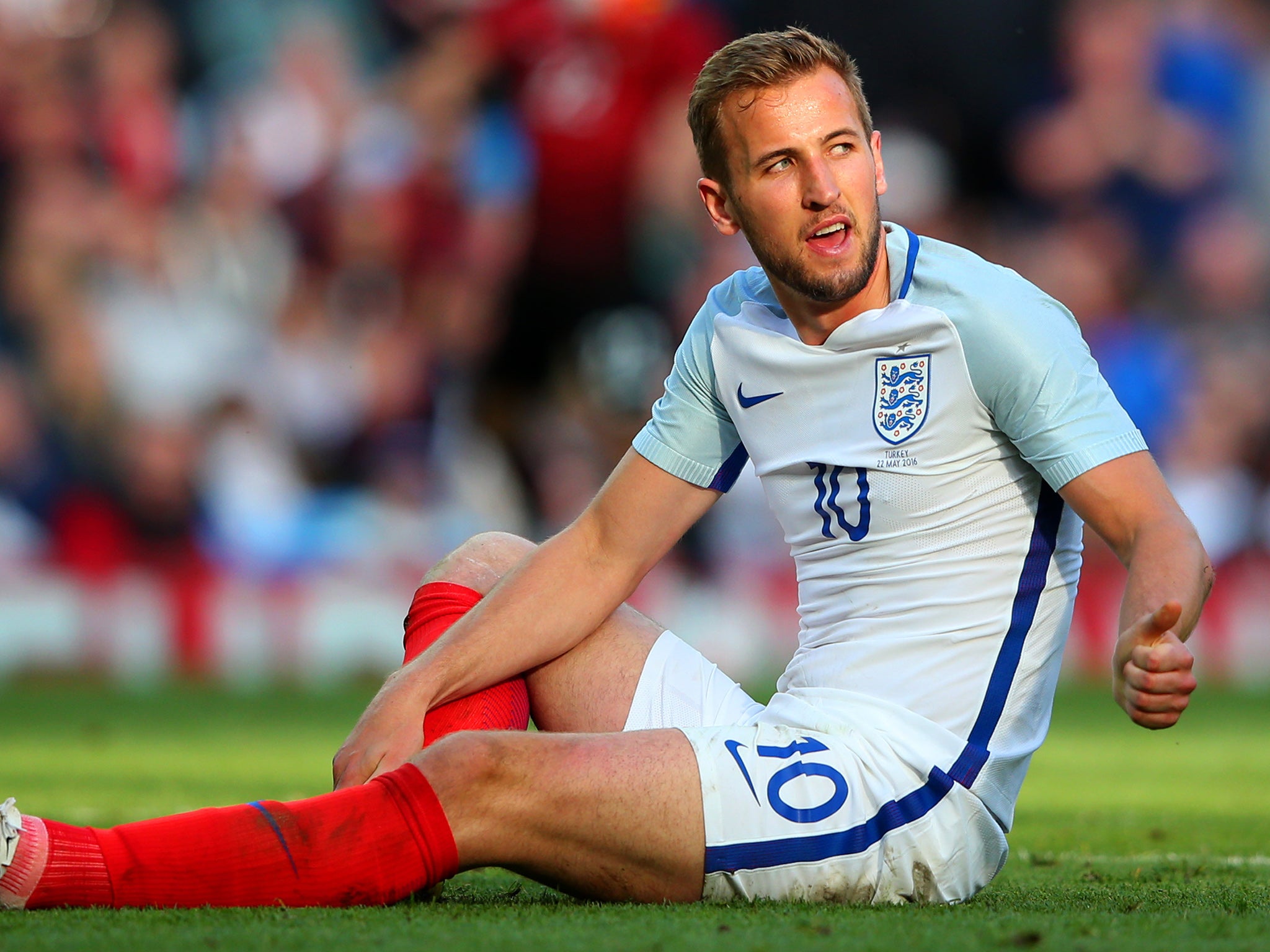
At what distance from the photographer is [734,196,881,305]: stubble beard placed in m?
3.06

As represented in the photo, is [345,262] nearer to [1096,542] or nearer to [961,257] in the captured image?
[1096,542]

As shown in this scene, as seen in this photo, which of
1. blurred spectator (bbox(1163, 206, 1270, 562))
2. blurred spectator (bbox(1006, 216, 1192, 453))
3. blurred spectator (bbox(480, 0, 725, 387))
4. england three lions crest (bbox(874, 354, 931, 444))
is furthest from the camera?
blurred spectator (bbox(480, 0, 725, 387))

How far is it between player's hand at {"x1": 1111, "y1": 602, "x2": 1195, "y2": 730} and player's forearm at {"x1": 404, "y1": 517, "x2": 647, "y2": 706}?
3.77ft

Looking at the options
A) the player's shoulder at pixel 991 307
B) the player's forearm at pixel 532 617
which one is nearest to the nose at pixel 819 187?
the player's shoulder at pixel 991 307

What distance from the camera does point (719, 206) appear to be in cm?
333

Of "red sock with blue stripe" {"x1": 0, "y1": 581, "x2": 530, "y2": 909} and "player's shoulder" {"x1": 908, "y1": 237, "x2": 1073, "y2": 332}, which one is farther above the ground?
"player's shoulder" {"x1": 908, "y1": 237, "x2": 1073, "y2": 332}

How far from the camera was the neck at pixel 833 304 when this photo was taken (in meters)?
3.14

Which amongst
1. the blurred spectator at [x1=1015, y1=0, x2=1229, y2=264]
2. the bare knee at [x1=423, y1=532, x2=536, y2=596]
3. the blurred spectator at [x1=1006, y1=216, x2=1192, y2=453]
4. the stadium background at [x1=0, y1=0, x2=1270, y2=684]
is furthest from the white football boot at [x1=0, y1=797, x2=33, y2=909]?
the blurred spectator at [x1=1015, y1=0, x2=1229, y2=264]

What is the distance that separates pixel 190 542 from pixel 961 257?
26.9ft

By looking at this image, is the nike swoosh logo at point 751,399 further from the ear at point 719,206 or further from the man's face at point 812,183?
the ear at point 719,206

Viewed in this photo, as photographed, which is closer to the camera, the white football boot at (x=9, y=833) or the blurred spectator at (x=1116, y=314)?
the white football boot at (x=9, y=833)

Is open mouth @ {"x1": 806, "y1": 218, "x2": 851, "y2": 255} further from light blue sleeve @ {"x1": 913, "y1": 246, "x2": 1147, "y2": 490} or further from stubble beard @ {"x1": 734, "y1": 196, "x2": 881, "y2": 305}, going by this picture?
light blue sleeve @ {"x1": 913, "y1": 246, "x2": 1147, "y2": 490}

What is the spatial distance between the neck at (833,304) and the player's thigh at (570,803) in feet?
2.83

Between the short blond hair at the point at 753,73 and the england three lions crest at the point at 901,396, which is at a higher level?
the short blond hair at the point at 753,73
